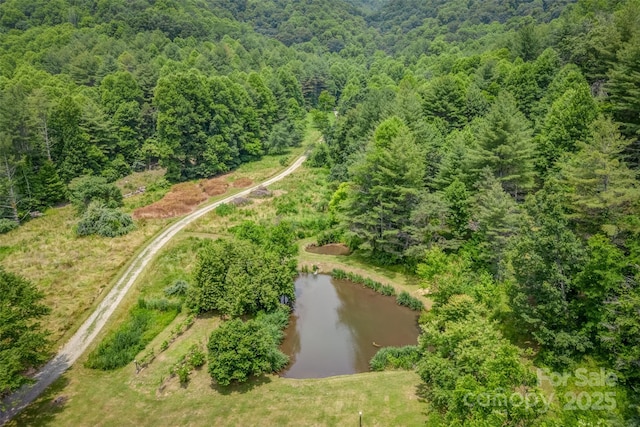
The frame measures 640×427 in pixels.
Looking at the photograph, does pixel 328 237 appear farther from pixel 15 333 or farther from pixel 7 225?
pixel 7 225

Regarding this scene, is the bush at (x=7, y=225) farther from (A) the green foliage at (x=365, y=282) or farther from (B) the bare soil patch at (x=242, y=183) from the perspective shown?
(A) the green foliage at (x=365, y=282)

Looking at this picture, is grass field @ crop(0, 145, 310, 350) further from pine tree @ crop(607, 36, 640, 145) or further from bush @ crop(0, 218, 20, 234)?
pine tree @ crop(607, 36, 640, 145)

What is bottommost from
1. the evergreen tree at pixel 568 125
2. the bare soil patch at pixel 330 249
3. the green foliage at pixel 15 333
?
the bare soil patch at pixel 330 249

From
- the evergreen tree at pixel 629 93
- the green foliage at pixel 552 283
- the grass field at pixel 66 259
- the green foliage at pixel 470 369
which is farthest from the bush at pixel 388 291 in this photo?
A: the grass field at pixel 66 259

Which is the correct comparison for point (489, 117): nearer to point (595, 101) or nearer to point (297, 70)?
point (595, 101)

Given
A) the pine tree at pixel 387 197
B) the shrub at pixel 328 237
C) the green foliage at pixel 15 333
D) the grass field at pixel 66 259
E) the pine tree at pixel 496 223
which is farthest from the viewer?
the shrub at pixel 328 237

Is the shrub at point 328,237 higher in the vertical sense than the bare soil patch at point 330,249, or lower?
higher

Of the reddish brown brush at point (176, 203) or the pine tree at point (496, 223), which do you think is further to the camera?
the reddish brown brush at point (176, 203)
